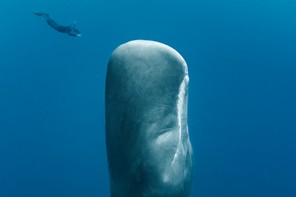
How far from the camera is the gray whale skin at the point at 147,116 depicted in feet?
9.04

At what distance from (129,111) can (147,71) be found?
1.06ft

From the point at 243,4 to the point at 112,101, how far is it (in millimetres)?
24971

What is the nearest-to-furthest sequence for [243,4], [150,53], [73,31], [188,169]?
[150,53] < [188,169] < [73,31] < [243,4]

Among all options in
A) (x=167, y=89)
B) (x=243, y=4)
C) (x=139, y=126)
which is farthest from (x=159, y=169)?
(x=243, y=4)

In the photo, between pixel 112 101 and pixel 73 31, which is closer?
pixel 112 101

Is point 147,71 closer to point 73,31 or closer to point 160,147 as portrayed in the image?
point 160,147

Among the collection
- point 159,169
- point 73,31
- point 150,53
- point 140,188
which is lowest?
point 73,31

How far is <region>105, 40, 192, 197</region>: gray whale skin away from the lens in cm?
276

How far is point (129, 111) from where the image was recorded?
2.78 meters

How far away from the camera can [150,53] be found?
275cm

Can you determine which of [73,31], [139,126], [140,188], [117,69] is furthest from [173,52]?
[73,31]

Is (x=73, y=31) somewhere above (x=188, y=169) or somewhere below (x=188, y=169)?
below

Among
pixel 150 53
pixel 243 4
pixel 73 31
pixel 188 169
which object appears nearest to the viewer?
pixel 150 53

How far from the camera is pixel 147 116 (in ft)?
9.12
